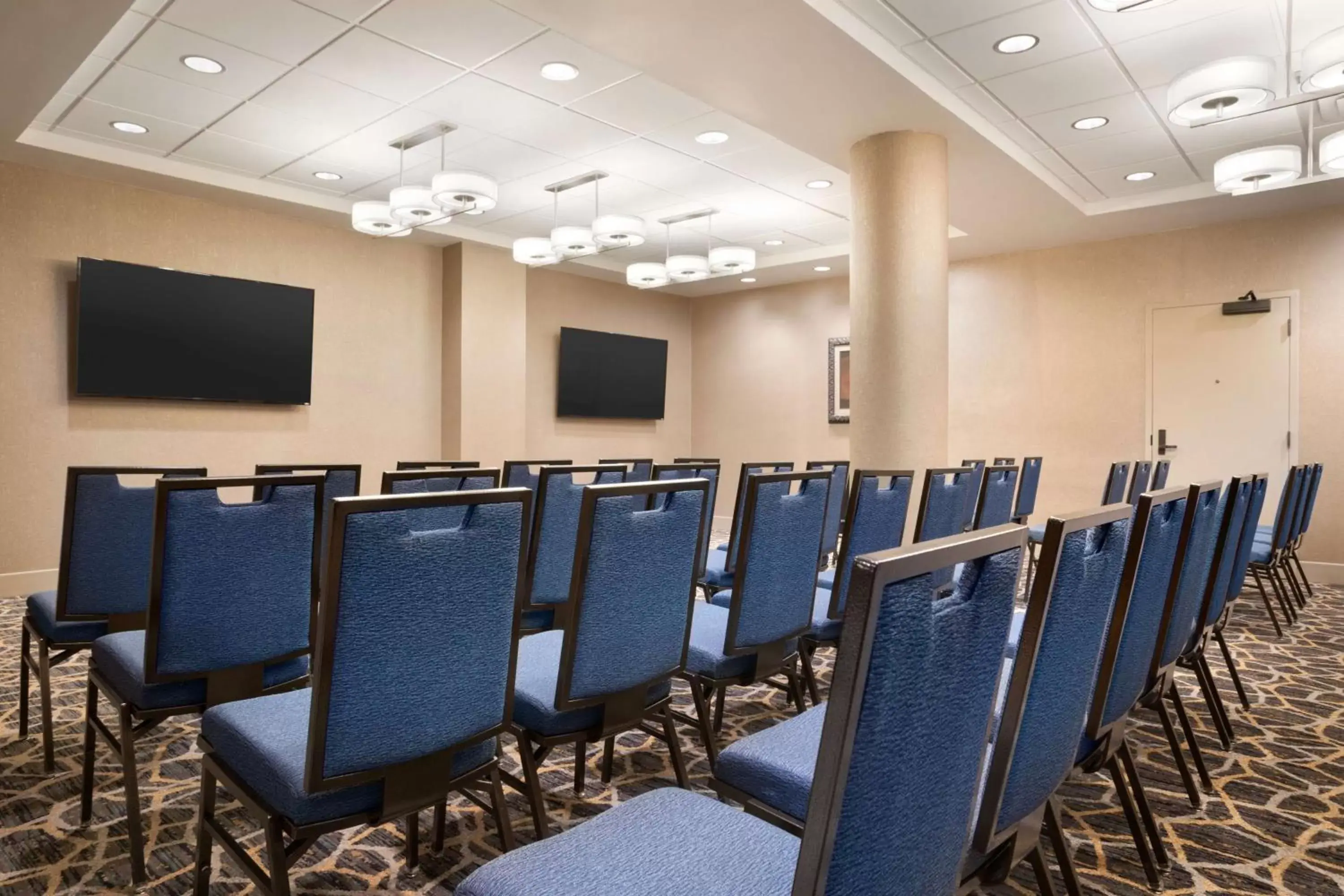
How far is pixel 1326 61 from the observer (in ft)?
10.6

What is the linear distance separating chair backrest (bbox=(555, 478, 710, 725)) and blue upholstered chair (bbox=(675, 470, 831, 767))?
0.55 ft

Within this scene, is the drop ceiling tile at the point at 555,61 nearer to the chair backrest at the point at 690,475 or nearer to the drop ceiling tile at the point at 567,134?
the drop ceiling tile at the point at 567,134

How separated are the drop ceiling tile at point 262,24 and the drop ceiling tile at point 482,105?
77cm

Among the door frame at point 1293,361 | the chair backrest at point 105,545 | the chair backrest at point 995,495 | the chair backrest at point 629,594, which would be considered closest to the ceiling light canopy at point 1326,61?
the chair backrest at point 995,495

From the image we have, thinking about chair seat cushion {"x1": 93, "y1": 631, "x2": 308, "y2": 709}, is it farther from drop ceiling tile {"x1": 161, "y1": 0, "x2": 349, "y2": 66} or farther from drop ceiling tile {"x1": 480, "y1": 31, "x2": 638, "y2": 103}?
drop ceiling tile {"x1": 480, "y1": 31, "x2": 638, "y2": 103}

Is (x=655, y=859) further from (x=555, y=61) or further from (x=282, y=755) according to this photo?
(x=555, y=61)

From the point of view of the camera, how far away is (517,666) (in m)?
1.93

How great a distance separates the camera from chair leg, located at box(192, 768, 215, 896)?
1.57m

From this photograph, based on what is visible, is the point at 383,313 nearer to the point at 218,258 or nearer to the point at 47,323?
the point at 218,258

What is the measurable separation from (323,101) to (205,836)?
4.64 m

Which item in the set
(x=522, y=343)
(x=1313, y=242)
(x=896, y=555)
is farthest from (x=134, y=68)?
(x=1313, y=242)

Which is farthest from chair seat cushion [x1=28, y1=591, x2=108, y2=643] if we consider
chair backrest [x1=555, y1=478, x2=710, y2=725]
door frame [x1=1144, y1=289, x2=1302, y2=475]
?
door frame [x1=1144, y1=289, x2=1302, y2=475]

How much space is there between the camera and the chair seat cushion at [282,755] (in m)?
1.30

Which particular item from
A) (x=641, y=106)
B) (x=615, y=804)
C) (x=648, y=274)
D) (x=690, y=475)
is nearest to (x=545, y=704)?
(x=615, y=804)
